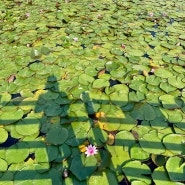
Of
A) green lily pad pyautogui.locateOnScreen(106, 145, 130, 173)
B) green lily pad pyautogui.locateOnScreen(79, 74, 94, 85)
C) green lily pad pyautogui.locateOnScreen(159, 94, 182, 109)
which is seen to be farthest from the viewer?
green lily pad pyautogui.locateOnScreen(79, 74, 94, 85)

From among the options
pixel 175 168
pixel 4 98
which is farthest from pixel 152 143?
pixel 4 98

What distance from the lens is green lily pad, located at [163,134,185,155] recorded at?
169cm

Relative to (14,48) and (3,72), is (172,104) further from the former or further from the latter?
(14,48)

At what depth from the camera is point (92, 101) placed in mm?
2154

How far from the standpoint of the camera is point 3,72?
260cm

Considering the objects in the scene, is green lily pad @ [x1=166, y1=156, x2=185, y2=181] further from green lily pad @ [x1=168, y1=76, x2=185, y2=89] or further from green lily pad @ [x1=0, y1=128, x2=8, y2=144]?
green lily pad @ [x1=0, y1=128, x2=8, y2=144]

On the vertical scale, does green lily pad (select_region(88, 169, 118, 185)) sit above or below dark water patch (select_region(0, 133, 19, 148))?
above

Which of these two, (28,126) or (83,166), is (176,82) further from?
(28,126)

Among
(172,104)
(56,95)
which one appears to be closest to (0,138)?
(56,95)

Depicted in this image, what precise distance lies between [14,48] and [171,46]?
2.28 meters

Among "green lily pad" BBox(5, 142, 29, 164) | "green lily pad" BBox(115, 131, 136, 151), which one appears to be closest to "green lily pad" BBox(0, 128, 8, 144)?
"green lily pad" BBox(5, 142, 29, 164)

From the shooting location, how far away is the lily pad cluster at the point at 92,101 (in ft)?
5.20

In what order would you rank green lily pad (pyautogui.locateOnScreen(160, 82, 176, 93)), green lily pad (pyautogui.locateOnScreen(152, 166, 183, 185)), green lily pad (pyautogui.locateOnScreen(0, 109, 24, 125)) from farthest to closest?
green lily pad (pyautogui.locateOnScreen(160, 82, 176, 93)) < green lily pad (pyautogui.locateOnScreen(0, 109, 24, 125)) < green lily pad (pyautogui.locateOnScreen(152, 166, 183, 185))

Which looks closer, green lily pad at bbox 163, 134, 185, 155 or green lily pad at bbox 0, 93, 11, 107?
green lily pad at bbox 163, 134, 185, 155
